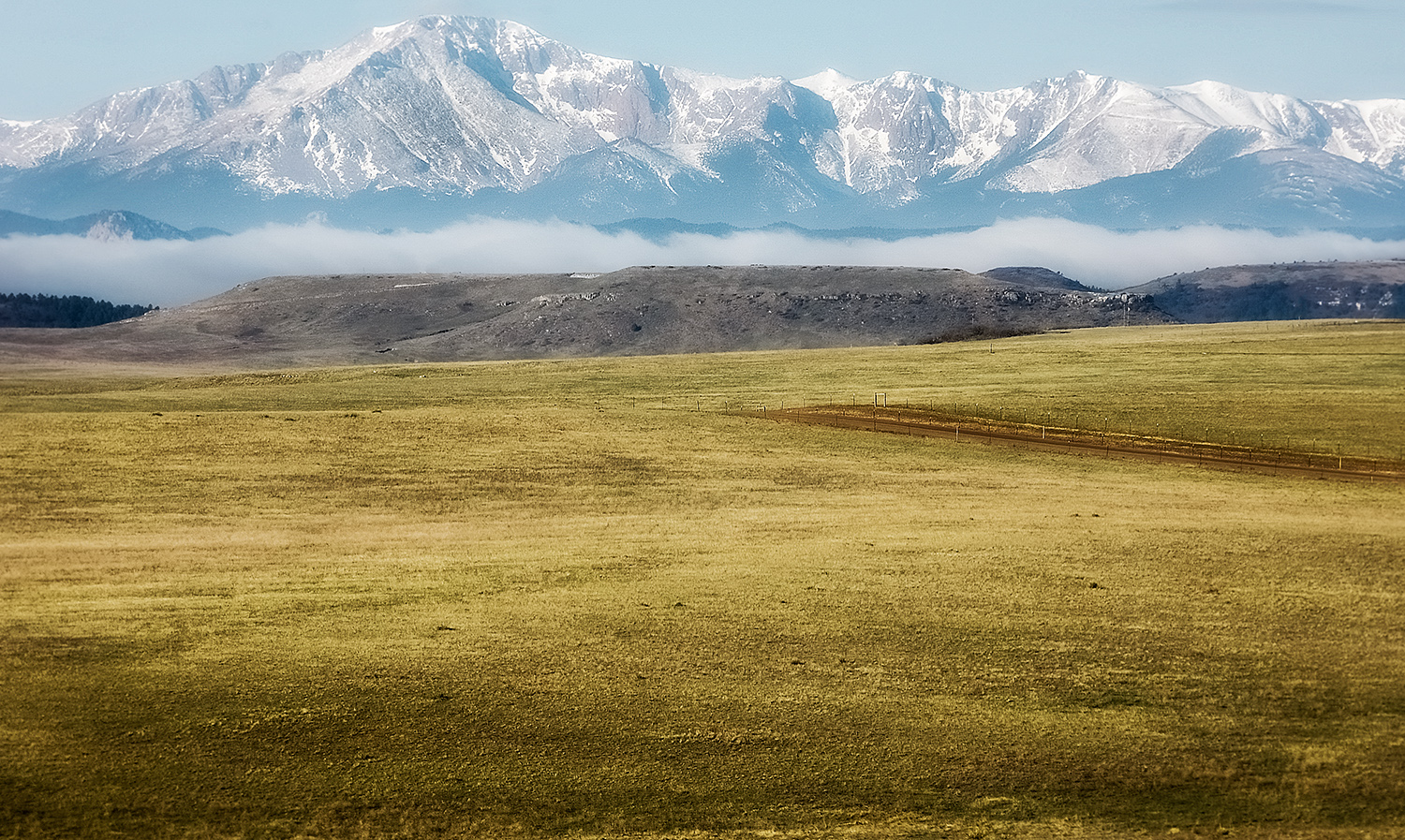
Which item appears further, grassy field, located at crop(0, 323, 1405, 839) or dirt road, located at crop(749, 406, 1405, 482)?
dirt road, located at crop(749, 406, 1405, 482)

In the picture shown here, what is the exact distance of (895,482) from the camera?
5272cm

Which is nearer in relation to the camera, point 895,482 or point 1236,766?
point 1236,766

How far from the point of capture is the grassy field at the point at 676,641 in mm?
21906

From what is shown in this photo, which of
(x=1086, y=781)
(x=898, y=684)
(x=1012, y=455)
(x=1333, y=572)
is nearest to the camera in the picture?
(x=1086, y=781)

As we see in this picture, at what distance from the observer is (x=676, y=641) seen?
29.3 meters

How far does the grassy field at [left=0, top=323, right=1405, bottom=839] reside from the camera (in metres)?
21.9

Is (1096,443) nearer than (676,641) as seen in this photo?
No

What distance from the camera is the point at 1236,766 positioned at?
919 inches

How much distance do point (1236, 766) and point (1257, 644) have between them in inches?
286

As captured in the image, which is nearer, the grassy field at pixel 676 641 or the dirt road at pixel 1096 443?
the grassy field at pixel 676 641

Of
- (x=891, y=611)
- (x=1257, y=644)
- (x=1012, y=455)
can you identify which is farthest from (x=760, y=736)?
(x=1012, y=455)

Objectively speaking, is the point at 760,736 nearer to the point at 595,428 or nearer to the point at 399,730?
the point at 399,730

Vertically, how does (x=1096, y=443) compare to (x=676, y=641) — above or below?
above

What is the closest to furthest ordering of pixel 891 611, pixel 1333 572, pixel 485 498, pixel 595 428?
pixel 891 611
pixel 1333 572
pixel 485 498
pixel 595 428
